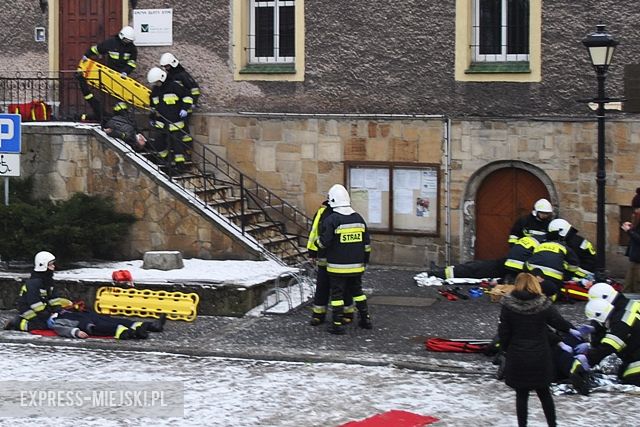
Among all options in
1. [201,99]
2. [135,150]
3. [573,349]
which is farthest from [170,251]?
[573,349]

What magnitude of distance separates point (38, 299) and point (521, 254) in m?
6.41

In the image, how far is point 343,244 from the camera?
1473cm

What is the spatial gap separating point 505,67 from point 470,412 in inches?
355

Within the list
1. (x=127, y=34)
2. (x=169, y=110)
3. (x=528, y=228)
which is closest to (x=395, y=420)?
(x=528, y=228)

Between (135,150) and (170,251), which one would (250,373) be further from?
(135,150)

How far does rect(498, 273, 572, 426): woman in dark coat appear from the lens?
10219mm

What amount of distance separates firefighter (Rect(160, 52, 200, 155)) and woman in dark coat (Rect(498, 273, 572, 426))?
1079 cm

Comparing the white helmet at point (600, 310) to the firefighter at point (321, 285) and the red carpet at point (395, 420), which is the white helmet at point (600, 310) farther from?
the firefighter at point (321, 285)

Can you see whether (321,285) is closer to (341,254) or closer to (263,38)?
(341,254)

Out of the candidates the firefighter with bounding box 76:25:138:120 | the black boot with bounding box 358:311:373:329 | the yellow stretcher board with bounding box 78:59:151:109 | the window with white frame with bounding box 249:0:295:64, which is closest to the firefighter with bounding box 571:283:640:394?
the black boot with bounding box 358:311:373:329

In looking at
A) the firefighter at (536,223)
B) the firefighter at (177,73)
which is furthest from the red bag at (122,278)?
the firefighter at (536,223)

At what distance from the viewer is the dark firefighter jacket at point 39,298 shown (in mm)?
14917

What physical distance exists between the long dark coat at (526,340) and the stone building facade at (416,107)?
8319mm

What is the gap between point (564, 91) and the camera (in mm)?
18594
